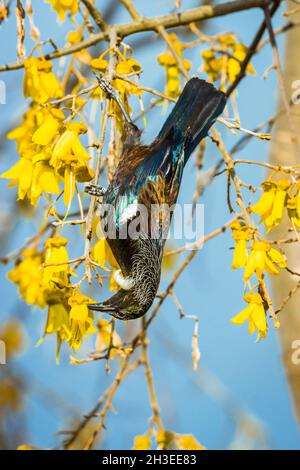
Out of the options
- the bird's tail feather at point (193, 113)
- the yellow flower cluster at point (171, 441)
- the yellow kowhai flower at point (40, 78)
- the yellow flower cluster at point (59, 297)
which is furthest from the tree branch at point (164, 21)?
the yellow flower cluster at point (171, 441)

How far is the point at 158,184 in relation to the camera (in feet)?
7.06

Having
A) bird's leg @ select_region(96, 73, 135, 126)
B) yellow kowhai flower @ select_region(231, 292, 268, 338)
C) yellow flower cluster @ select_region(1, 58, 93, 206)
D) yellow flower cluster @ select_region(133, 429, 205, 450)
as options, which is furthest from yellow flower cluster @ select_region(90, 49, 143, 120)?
yellow flower cluster @ select_region(133, 429, 205, 450)

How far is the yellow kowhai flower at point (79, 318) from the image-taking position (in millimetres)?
1734

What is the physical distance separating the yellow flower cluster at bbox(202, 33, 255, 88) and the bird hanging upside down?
1.32 feet

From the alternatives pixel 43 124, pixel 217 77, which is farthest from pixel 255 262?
pixel 217 77

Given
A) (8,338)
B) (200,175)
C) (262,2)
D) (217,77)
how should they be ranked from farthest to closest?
(8,338) → (217,77) → (200,175) → (262,2)

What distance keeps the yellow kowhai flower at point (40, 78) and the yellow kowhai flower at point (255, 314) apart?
3.16ft

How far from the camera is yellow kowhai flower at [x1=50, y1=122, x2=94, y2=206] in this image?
1767mm

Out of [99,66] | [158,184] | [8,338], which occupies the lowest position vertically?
[8,338]

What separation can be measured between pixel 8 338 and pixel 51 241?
2030 millimetres

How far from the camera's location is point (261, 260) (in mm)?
1729

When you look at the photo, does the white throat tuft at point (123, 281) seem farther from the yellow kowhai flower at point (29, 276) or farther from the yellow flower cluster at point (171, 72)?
the yellow flower cluster at point (171, 72)

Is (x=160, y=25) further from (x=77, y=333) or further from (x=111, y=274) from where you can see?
(x=77, y=333)

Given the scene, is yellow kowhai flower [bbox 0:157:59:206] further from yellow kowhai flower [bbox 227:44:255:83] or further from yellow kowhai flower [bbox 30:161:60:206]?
A: yellow kowhai flower [bbox 227:44:255:83]
